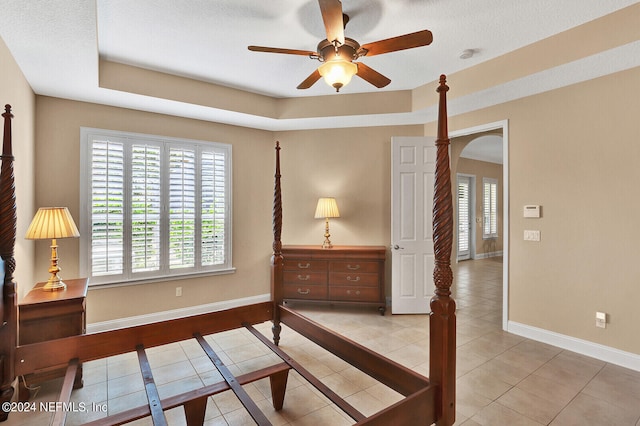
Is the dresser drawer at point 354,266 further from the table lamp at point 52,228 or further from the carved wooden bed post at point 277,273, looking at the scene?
the table lamp at point 52,228

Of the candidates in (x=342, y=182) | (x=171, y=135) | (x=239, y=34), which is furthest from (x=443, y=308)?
(x=171, y=135)

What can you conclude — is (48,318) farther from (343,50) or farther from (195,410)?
(343,50)

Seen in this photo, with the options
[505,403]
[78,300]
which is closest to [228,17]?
[78,300]

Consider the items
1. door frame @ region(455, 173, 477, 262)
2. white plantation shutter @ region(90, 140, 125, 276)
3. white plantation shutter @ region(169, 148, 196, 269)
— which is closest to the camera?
white plantation shutter @ region(90, 140, 125, 276)

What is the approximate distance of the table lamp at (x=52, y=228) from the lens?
2.54 m

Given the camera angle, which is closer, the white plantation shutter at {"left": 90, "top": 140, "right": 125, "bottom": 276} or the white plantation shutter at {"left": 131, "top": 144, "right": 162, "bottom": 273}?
the white plantation shutter at {"left": 90, "top": 140, "right": 125, "bottom": 276}

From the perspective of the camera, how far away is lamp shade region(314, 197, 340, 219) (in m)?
4.41

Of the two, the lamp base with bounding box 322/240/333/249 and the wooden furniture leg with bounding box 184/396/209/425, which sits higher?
the lamp base with bounding box 322/240/333/249

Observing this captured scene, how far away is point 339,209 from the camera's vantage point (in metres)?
4.72

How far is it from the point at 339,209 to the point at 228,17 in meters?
2.86

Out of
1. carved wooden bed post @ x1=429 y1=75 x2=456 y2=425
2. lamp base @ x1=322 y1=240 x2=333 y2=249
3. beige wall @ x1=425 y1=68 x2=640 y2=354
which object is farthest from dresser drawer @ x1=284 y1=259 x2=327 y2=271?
carved wooden bed post @ x1=429 y1=75 x2=456 y2=425

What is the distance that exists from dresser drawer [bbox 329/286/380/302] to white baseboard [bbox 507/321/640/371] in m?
1.57

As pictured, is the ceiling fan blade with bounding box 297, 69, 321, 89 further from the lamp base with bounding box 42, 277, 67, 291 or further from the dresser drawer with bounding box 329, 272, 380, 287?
the lamp base with bounding box 42, 277, 67, 291

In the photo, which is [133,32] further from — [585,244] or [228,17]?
[585,244]
